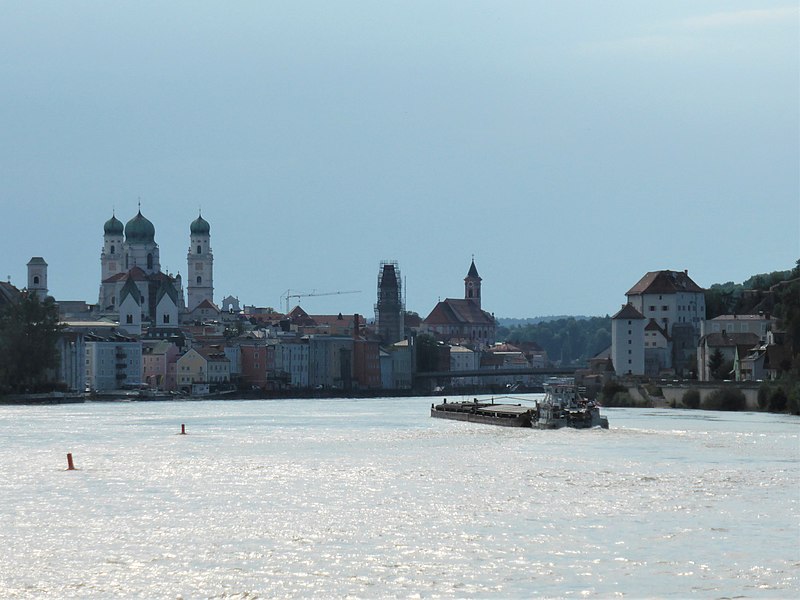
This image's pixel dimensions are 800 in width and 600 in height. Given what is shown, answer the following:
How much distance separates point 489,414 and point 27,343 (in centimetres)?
5560

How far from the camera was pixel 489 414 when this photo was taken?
291 feet

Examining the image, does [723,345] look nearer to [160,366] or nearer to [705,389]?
[705,389]

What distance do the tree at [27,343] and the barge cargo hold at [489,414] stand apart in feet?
136

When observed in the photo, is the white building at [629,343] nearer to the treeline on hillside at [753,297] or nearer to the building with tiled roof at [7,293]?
the treeline on hillside at [753,297]

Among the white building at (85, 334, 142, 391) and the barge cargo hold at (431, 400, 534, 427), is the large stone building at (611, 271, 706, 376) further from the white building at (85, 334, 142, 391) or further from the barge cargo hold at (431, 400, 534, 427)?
the white building at (85, 334, 142, 391)

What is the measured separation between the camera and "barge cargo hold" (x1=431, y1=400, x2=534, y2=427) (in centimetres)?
8056

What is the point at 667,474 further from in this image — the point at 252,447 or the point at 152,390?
the point at 152,390

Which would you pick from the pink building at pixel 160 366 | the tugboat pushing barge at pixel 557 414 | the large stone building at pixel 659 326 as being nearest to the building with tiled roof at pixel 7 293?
the pink building at pixel 160 366

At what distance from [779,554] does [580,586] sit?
509 centimetres

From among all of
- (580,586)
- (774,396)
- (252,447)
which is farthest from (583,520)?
(774,396)

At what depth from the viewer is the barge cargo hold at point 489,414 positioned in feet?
264

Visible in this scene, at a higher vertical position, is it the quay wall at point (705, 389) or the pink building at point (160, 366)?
the pink building at point (160, 366)

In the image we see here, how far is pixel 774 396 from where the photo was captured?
289 feet

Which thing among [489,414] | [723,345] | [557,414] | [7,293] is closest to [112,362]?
[7,293]
